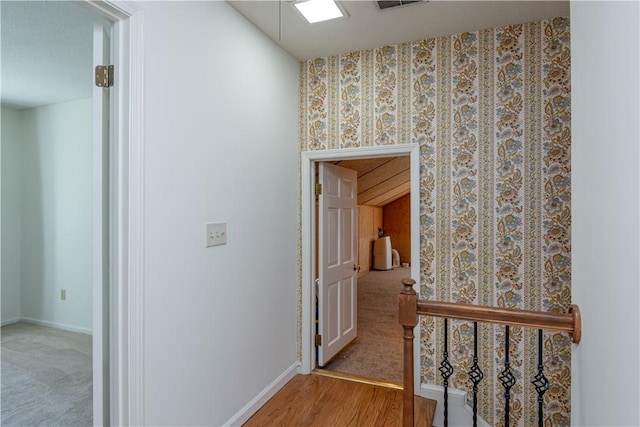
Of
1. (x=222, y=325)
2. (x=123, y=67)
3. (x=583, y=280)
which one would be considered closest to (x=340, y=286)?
(x=222, y=325)

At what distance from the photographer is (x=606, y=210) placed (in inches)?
41.6

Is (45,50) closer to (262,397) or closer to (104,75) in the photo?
(104,75)

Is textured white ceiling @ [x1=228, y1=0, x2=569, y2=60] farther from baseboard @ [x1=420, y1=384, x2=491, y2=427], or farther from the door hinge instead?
baseboard @ [x1=420, y1=384, x2=491, y2=427]

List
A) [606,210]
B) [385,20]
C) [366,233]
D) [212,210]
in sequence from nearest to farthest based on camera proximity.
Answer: [606,210], [212,210], [385,20], [366,233]

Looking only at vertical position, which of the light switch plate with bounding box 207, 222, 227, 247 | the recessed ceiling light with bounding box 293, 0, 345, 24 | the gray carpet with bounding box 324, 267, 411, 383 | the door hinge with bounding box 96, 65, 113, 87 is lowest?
the gray carpet with bounding box 324, 267, 411, 383

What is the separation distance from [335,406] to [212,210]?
1622 mm

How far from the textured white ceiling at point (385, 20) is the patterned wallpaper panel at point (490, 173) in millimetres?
118

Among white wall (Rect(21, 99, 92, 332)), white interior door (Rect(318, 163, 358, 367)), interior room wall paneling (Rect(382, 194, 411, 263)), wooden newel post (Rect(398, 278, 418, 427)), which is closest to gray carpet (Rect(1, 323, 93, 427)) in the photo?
white wall (Rect(21, 99, 92, 332))

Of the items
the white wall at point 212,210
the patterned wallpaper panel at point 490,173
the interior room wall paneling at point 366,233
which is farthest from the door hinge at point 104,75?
the interior room wall paneling at point 366,233

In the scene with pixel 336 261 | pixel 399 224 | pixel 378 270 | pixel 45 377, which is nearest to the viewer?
pixel 45 377

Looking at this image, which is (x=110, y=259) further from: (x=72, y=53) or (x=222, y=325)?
(x=72, y=53)

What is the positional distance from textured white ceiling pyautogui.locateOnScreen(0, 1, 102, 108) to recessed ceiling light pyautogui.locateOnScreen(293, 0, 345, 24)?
1.17 m

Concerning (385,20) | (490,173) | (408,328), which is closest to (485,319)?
(408,328)

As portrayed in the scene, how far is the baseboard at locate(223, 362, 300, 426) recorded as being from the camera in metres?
2.26
